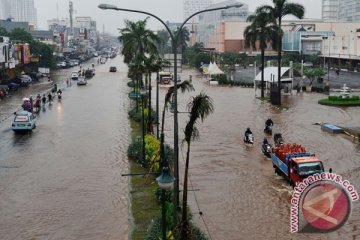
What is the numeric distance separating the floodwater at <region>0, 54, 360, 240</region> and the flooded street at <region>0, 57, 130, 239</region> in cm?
4

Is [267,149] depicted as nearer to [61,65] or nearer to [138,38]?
[138,38]

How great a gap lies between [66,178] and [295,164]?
36.1ft

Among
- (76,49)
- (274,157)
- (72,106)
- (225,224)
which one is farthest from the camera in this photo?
(76,49)

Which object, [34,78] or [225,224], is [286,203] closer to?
[225,224]

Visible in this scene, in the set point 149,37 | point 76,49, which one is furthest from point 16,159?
point 76,49

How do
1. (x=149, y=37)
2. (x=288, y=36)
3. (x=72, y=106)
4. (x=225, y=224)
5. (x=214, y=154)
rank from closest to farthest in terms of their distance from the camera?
(x=225, y=224), (x=214, y=154), (x=149, y=37), (x=72, y=106), (x=288, y=36)

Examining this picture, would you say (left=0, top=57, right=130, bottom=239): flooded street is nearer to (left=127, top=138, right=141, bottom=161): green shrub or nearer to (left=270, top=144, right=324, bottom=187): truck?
(left=127, top=138, right=141, bottom=161): green shrub

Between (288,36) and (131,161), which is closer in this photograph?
(131,161)

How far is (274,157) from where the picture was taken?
25.8m

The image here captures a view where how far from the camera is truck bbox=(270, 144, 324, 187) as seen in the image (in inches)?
874

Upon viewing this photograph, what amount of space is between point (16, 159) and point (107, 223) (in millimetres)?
12648

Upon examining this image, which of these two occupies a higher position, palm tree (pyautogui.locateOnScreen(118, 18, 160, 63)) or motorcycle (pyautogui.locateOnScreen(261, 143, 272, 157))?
palm tree (pyautogui.locateOnScreen(118, 18, 160, 63))

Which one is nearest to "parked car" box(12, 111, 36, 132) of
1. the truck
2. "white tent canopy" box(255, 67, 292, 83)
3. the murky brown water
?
the murky brown water

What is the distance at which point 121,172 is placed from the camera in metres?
25.7
